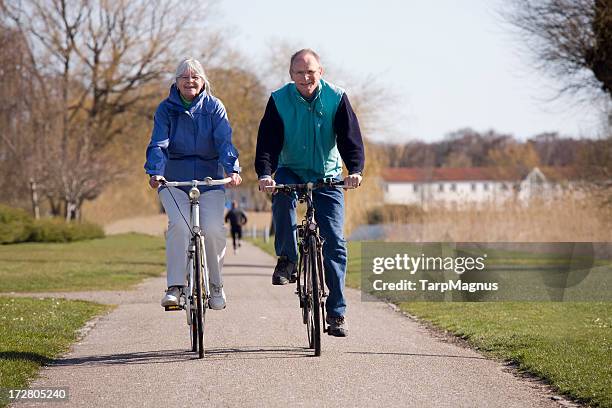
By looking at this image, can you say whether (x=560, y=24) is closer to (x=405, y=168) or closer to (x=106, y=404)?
(x=106, y=404)

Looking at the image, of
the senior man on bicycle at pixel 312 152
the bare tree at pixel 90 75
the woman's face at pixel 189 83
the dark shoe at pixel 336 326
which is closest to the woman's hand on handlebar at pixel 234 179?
the senior man on bicycle at pixel 312 152

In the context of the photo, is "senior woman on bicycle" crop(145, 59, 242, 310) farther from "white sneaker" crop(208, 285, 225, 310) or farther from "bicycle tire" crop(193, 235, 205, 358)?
"bicycle tire" crop(193, 235, 205, 358)

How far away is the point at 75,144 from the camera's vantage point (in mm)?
54500

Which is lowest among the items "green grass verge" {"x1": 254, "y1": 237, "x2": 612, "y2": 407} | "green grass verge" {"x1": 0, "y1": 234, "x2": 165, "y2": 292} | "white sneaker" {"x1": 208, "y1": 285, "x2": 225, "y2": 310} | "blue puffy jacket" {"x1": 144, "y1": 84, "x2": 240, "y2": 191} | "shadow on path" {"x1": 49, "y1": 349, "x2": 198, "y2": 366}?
"green grass verge" {"x1": 0, "y1": 234, "x2": 165, "y2": 292}

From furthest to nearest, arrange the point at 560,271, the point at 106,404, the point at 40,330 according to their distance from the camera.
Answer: the point at 560,271, the point at 40,330, the point at 106,404

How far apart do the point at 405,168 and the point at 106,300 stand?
15330 centimetres

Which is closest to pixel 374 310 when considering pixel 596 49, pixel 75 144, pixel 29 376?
pixel 29 376

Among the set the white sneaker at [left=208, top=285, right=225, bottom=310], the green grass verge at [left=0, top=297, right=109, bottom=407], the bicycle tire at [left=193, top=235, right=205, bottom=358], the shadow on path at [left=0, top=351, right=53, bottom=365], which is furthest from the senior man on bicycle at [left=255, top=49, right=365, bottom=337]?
the green grass verge at [left=0, top=297, right=109, bottom=407]

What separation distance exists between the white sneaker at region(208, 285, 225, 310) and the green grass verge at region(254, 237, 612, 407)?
223cm

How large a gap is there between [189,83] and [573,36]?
19.8m

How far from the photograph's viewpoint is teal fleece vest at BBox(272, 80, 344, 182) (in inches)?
336

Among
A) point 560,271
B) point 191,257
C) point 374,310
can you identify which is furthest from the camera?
point 560,271

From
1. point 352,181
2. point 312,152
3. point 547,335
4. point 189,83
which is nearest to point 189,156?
point 189,83

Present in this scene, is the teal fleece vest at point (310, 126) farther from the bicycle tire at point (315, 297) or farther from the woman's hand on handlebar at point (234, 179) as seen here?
the bicycle tire at point (315, 297)
